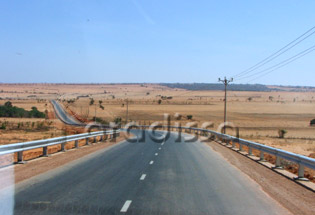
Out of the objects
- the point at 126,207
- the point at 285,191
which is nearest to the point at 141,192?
the point at 126,207

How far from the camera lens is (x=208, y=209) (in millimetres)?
8742

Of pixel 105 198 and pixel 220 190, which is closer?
pixel 105 198

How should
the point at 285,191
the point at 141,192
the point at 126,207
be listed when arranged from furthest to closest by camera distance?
the point at 285,191 < the point at 141,192 < the point at 126,207

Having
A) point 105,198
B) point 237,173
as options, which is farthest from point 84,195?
point 237,173

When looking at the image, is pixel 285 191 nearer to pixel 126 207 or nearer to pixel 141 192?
pixel 141 192

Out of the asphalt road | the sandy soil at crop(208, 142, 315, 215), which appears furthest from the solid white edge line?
the sandy soil at crop(208, 142, 315, 215)

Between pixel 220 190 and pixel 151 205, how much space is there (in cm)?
291

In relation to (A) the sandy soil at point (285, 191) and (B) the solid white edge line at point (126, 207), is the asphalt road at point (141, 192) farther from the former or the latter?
(A) the sandy soil at point (285, 191)

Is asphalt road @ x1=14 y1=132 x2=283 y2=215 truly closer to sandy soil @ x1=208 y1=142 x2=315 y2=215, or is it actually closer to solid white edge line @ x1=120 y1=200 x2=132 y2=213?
solid white edge line @ x1=120 y1=200 x2=132 y2=213

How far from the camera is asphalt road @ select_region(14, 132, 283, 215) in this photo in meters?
8.63

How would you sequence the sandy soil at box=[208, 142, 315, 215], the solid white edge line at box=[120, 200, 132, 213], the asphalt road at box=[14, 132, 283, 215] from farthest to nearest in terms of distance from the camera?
the sandy soil at box=[208, 142, 315, 215] → the asphalt road at box=[14, 132, 283, 215] → the solid white edge line at box=[120, 200, 132, 213]

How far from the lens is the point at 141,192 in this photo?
1059 centimetres

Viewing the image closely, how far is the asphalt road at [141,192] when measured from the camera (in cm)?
863

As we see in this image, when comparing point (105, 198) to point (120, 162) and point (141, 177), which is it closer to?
point (141, 177)
